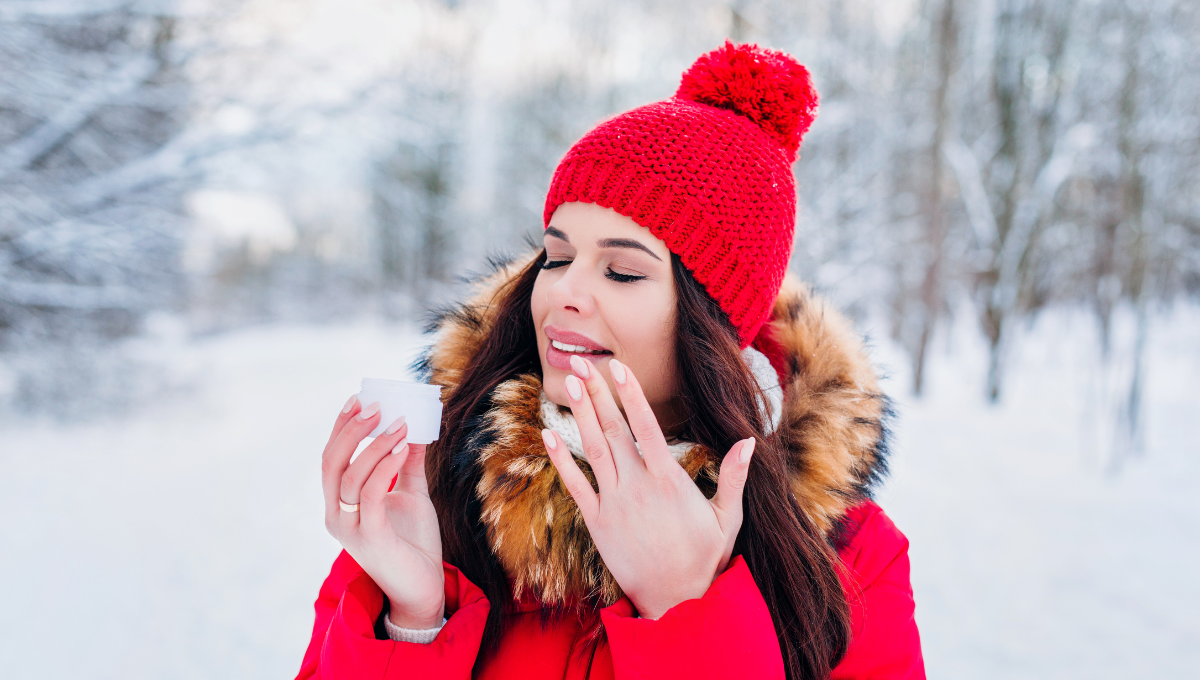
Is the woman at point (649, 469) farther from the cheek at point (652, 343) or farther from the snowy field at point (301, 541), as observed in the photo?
the snowy field at point (301, 541)

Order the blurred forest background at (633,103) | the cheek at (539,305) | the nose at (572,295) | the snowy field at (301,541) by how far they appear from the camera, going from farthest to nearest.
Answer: the blurred forest background at (633,103) → the snowy field at (301,541) → the cheek at (539,305) → the nose at (572,295)

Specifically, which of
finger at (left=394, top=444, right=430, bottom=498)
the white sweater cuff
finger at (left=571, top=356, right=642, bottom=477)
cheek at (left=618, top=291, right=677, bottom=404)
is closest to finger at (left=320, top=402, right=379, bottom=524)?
finger at (left=394, top=444, right=430, bottom=498)

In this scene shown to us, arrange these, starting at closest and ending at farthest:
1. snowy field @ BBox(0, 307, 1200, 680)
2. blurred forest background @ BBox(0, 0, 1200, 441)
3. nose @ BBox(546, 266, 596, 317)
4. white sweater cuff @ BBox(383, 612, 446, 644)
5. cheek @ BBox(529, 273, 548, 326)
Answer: white sweater cuff @ BBox(383, 612, 446, 644) < nose @ BBox(546, 266, 596, 317) < cheek @ BBox(529, 273, 548, 326) < snowy field @ BBox(0, 307, 1200, 680) < blurred forest background @ BBox(0, 0, 1200, 441)

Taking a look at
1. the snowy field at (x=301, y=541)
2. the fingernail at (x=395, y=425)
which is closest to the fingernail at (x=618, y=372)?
the fingernail at (x=395, y=425)

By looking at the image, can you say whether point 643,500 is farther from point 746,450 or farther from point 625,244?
point 625,244

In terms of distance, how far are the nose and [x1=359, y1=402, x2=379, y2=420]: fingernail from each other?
0.44 metres

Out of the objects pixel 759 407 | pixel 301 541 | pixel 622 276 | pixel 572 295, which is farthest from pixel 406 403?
pixel 301 541

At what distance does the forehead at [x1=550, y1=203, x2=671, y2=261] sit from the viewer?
4.46 ft

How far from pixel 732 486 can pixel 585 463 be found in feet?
1.23

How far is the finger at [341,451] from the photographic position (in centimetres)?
106

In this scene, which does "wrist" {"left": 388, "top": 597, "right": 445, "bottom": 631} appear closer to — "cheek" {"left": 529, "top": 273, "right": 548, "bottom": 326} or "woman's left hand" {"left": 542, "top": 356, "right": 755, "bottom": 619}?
"woman's left hand" {"left": 542, "top": 356, "right": 755, "bottom": 619}

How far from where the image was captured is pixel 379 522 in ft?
3.58

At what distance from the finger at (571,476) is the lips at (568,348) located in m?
0.26

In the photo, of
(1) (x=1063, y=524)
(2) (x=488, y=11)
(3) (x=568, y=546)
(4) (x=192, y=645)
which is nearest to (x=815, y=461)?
(3) (x=568, y=546)
